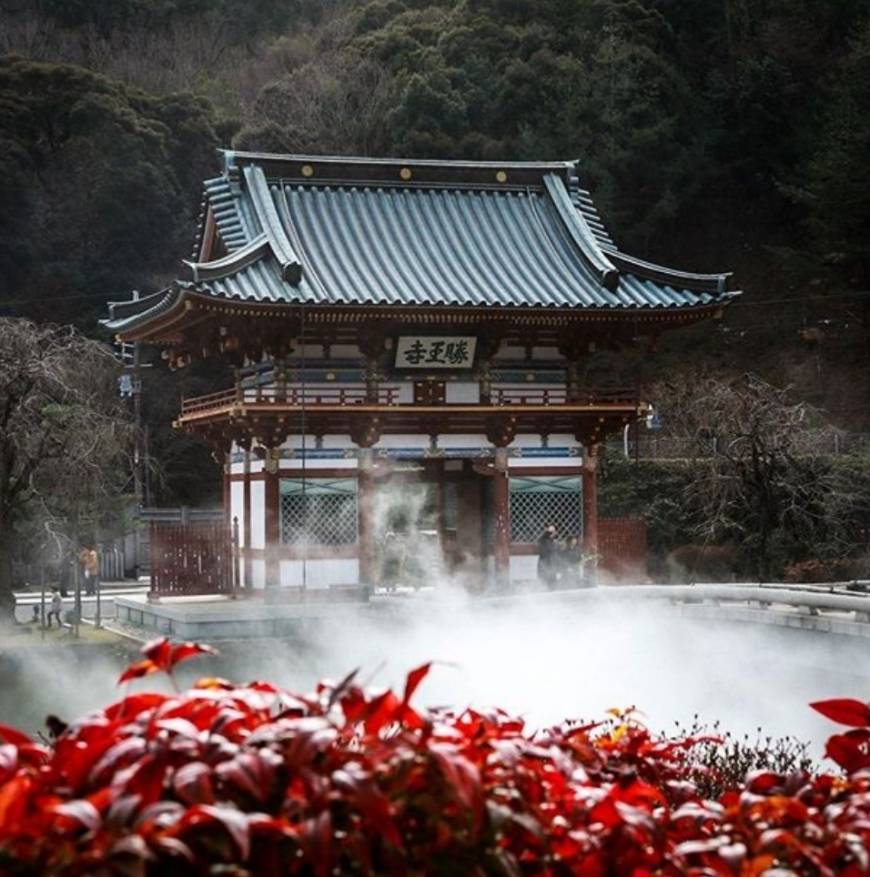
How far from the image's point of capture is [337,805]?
3.78m

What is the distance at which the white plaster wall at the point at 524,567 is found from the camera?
30.8 meters

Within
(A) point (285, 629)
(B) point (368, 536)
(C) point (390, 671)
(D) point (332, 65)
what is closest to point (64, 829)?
(C) point (390, 671)

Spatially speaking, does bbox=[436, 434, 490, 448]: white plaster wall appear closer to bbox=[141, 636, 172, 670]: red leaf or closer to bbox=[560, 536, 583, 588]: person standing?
bbox=[560, 536, 583, 588]: person standing

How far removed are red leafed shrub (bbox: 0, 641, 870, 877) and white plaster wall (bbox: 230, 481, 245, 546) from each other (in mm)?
26772

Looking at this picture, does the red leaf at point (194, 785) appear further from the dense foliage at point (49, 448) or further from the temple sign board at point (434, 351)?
the temple sign board at point (434, 351)

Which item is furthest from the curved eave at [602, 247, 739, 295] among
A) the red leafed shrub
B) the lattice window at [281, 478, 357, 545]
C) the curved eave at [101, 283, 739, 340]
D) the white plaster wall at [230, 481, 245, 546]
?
the red leafed shrub

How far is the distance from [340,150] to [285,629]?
40.1 metres

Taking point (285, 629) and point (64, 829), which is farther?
point (285, 629)

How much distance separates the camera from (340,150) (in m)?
63.9

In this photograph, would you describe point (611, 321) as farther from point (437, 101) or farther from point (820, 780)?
point (437, 101)

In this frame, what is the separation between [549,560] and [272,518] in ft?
18.1

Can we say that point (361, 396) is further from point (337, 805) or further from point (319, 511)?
point (337, 805)

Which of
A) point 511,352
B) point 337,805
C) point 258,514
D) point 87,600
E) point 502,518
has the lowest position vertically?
point 87,600

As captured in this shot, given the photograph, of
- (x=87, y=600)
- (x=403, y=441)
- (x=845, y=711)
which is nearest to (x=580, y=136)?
(x=403, y=441)
